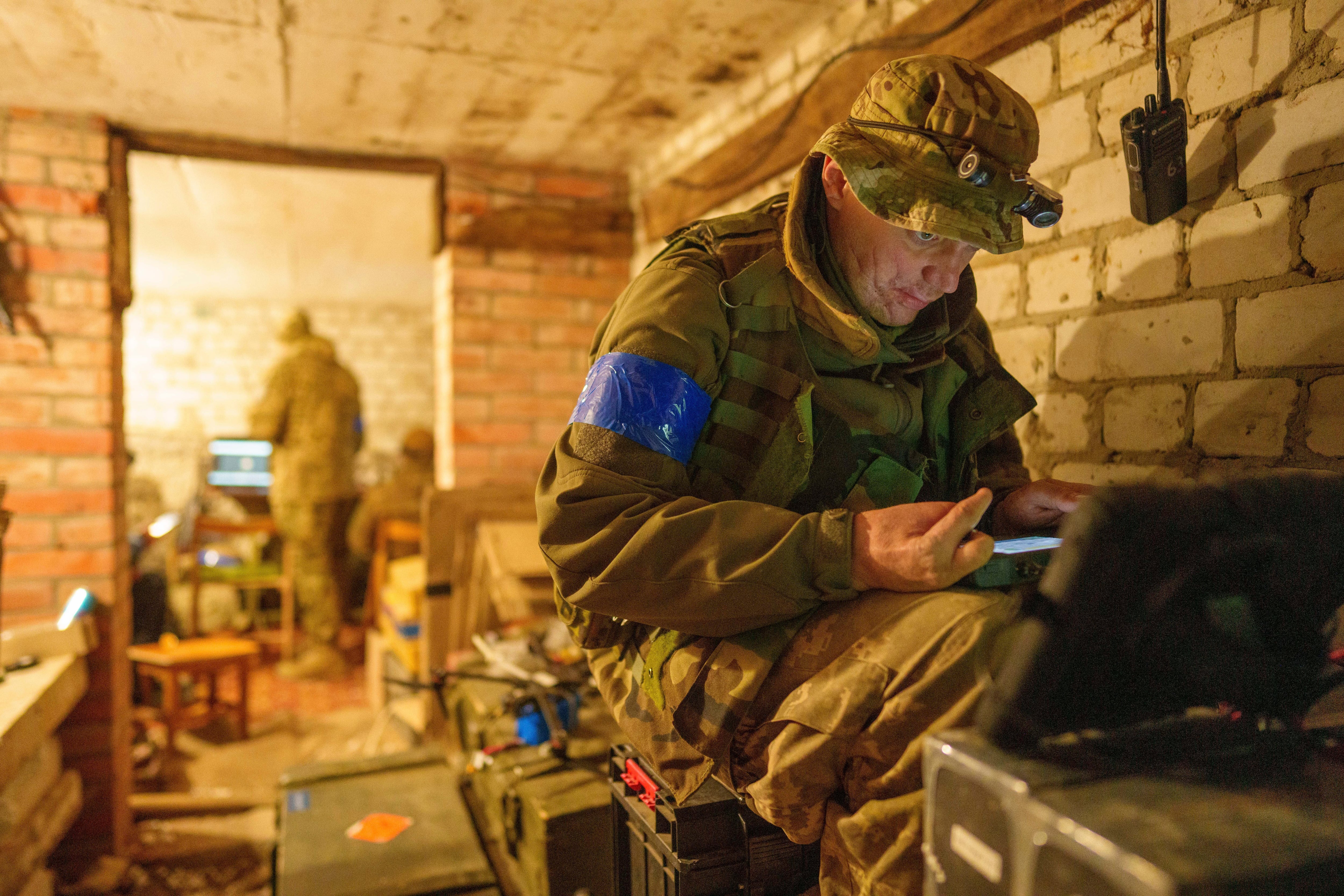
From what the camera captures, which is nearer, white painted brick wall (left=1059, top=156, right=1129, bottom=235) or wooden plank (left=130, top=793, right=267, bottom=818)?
white painted brick wall (left=1059, top=156, right=1129, bottom=235)

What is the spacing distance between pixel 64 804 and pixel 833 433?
2808 mm

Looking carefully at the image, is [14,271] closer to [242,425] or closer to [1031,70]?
[1031,70]

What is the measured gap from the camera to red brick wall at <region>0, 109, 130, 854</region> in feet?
9.25

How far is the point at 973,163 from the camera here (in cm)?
116

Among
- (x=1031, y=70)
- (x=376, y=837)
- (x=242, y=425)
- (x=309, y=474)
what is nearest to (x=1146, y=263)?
(x=1031, y=70)

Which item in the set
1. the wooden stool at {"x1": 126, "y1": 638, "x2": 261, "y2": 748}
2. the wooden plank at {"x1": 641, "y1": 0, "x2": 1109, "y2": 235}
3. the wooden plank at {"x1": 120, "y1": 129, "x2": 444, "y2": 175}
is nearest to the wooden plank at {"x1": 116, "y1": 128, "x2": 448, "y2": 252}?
the wooden plank at {"x1": 120, "y1": 129, "x2": 444, "y2": 175}

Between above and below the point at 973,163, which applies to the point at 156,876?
below

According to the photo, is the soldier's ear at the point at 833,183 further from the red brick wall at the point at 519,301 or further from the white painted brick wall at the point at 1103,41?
the red brick wall at the point at 519,301

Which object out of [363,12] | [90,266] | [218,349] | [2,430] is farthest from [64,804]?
[218,349]

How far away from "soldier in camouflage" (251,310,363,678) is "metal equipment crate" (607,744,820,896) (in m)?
4.32

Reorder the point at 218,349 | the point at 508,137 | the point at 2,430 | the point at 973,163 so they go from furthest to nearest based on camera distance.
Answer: the point at 218,349
the point at 508,137
the point at 2,430
the point at 973,163

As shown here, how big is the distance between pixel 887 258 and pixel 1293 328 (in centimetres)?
64

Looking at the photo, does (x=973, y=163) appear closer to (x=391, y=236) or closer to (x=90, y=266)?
(x=90, y=266)

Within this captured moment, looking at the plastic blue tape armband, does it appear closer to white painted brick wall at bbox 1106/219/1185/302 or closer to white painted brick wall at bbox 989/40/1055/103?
white painted brick wall at bbox 1106/219/1185/302
